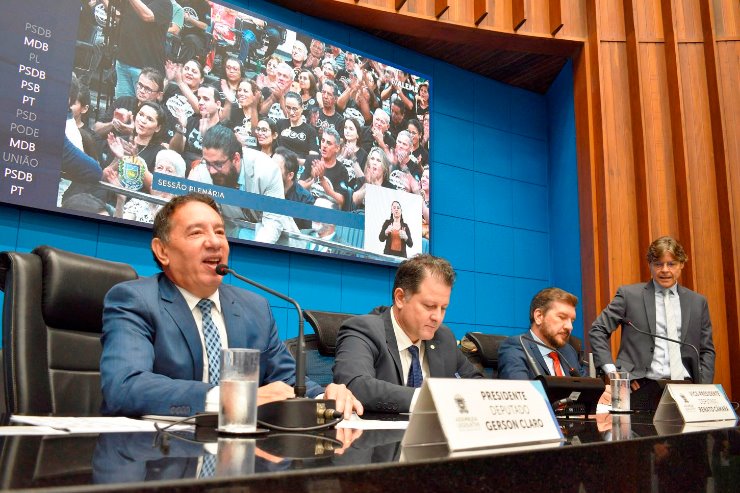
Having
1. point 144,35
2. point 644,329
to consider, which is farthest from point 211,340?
point 644,329

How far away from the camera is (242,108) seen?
13.0 feet

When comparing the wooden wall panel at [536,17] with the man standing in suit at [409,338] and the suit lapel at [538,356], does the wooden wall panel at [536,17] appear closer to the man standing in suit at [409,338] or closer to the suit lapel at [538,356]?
the suit lapel at [538,356]

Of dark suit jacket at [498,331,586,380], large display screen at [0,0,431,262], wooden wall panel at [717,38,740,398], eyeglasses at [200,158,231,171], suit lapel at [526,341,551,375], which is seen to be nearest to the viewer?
dark suit jacket at [498,331,586,380]

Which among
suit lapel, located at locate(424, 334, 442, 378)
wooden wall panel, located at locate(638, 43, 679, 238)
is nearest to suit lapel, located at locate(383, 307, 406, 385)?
suit lapel, located at locate(424, 334, 442, 378)

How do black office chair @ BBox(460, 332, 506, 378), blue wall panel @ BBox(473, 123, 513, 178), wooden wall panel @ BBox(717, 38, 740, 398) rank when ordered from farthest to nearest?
blue wall panel @ BBox(473, 123, 513, 178) → wooden wall panel @ BBox(717, 38, 740, 398) → black office chair @ BBox(460, 332, 506, 378)

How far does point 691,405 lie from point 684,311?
7.24 ft

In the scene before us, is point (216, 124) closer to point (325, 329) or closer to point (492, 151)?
point (325, 329)

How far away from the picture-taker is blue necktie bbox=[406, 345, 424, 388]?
7.20 ft

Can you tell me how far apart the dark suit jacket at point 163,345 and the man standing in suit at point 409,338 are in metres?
0.23

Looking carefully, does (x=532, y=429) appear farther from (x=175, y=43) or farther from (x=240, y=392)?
(x=175, y=43)

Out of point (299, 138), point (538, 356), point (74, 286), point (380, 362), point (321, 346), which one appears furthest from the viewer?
point (299, 138)

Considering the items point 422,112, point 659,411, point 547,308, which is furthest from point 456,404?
point 422,112

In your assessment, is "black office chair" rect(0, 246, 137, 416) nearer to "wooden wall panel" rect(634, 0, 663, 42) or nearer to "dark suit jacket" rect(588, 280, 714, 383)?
"dark suit jacket" rect(588, 280, 714, 383)

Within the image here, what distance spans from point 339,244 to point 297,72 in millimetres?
1115
